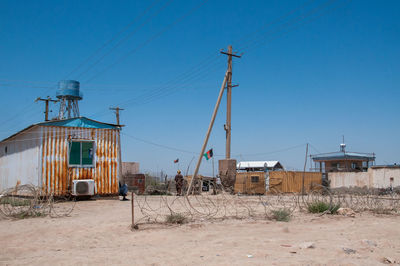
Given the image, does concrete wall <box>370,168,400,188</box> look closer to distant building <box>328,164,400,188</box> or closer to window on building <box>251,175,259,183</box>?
distant building <box>328,164,400,188</box>

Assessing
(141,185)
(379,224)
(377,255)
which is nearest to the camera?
(377,255)

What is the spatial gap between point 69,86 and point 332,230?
29.3 metres

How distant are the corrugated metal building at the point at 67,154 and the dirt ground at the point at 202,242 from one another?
6.74 meters

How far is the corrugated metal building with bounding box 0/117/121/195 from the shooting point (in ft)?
60.6

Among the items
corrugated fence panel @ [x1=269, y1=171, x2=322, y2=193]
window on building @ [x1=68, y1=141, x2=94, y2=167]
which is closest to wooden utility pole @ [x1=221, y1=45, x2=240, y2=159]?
corrugated fence panel @ [x1=269, y1=171, x2=322, y2=193]

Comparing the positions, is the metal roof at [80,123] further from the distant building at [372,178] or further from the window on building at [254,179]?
the distant building at [372,178]

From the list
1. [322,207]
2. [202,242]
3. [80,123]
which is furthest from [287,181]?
[202,242]

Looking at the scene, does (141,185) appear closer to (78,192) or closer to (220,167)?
(220,167)

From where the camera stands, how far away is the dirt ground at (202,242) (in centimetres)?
693

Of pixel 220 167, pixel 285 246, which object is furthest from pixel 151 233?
pixel 220 167

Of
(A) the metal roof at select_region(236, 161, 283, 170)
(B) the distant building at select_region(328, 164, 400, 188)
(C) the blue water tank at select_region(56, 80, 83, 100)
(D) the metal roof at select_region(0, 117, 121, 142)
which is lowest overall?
(B) the distant building at select_region(328, 164, 400, 188)

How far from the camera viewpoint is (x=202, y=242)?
28.1ft

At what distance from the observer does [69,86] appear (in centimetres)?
3447

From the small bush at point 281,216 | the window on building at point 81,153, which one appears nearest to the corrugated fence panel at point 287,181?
the window on building at point 81,153
